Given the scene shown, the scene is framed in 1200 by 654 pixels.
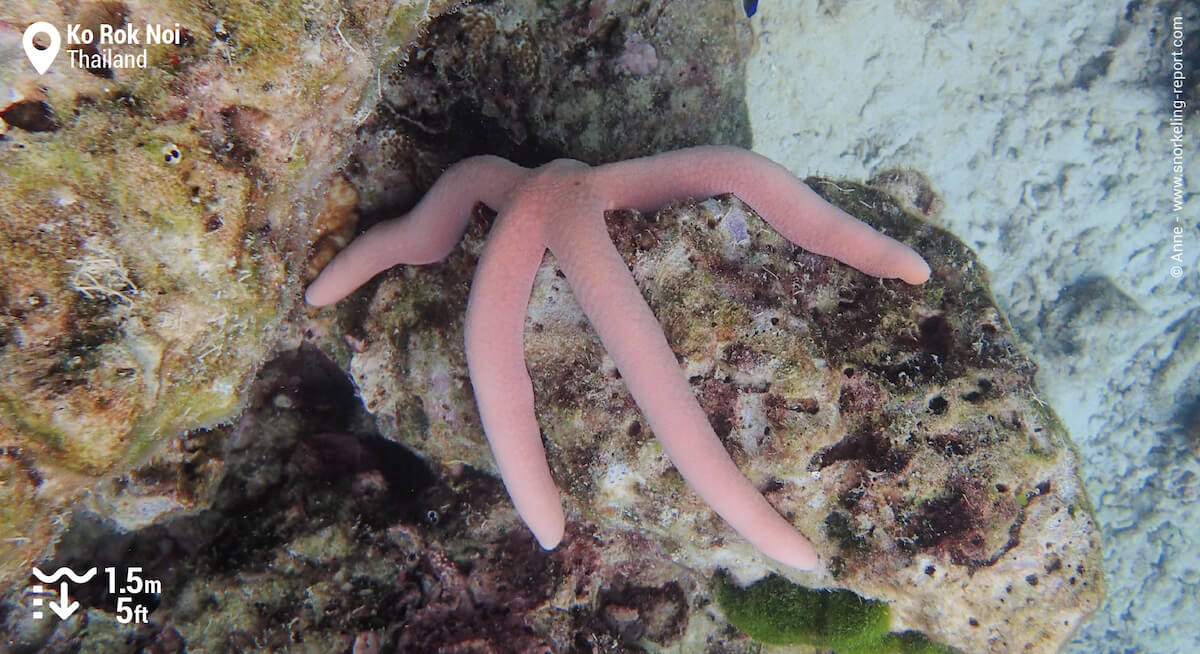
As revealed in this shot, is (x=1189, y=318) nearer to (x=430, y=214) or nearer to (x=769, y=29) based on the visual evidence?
(x=769, y=29)

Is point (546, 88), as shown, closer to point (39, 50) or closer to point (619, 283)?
point (619, 283)

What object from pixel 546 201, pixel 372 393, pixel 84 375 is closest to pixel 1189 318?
pixel 546 201

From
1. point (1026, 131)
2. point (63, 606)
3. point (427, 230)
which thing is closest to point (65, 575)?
point (63, 606)

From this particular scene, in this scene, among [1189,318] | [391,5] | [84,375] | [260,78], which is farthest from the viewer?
[1189,318]

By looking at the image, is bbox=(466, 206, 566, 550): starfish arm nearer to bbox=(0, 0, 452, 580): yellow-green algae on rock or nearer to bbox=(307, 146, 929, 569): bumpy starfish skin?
bbox=(307, 146, 929, 569): bumpy starfish skin

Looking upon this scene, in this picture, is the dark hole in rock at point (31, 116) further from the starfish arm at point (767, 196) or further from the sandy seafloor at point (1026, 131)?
the sandy seafloor at point (1026, 131)

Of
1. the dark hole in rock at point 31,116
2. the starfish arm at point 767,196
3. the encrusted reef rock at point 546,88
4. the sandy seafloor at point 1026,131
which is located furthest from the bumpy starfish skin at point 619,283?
the sandy seafloor at point 1026,131
